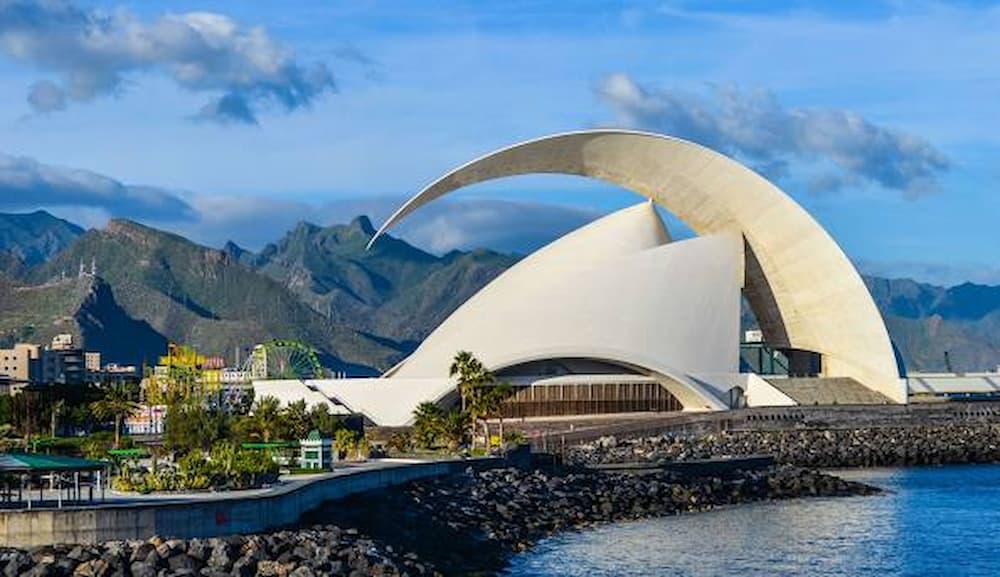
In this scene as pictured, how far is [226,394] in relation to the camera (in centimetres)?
8512

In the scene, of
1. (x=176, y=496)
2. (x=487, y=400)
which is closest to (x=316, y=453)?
(x=176, y=496)

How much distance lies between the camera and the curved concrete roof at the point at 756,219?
67.6 meters

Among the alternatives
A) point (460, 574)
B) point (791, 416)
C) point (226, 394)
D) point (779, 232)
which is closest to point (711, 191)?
point (779, 232)

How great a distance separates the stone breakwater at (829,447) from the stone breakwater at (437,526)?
225 inches

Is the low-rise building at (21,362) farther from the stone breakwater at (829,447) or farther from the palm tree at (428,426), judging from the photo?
the palm tree at (428,426)

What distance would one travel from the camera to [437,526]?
3397cm

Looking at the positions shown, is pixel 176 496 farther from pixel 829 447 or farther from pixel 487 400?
pixel 829 447

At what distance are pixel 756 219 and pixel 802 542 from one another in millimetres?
34182

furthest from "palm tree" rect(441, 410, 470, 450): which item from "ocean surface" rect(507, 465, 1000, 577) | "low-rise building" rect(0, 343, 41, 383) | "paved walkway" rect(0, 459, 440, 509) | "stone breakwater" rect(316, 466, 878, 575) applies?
"low-rise building" rect(0, 343, 41, 383)

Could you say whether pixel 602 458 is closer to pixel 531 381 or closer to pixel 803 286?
pixel 531 381

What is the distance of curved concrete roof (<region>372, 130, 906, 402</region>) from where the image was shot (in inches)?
2662

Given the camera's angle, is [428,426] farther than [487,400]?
No

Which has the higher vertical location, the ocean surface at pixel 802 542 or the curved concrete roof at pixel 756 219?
the curved concrete roof at pixel 756 219

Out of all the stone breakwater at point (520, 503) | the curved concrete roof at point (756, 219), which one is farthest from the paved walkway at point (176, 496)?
the curved concrete roof at point (756, 219)
